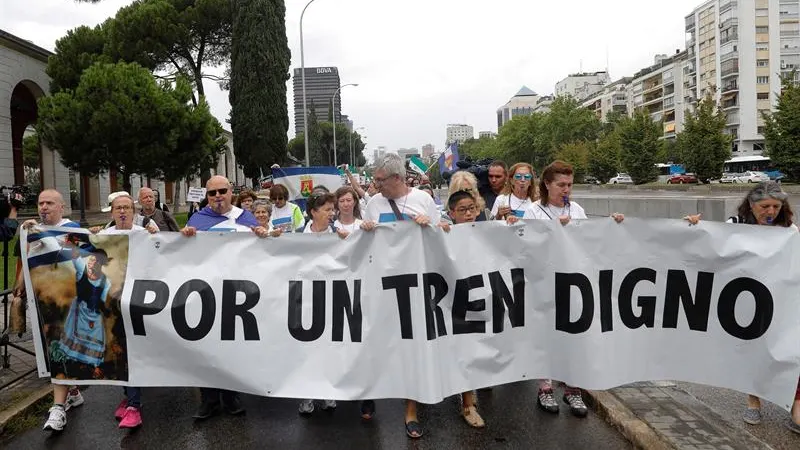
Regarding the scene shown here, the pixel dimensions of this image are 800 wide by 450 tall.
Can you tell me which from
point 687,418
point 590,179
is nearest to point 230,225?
point 687,418

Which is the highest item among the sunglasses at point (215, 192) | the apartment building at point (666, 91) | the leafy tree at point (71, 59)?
the apartment building at point (666, 91)

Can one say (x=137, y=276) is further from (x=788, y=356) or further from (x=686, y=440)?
(x=788, y=356)

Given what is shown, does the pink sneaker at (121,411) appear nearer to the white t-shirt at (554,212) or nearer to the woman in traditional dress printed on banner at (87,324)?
the woman in traditional dress printed on banner at (87,324)

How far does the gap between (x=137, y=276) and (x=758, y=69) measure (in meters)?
88.8

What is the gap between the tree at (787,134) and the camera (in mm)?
31922

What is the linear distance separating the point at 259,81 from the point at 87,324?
32.5m

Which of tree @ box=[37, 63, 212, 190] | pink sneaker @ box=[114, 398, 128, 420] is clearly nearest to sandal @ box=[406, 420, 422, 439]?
pink sneaker @ box=[114, 398, 128, 420]

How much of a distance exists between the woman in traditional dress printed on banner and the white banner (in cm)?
18

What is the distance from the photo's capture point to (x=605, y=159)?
5972 centimetres

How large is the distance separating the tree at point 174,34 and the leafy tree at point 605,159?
3620 cm

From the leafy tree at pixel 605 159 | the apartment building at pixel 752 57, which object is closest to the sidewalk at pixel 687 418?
the leafy tree at pixel 605 159

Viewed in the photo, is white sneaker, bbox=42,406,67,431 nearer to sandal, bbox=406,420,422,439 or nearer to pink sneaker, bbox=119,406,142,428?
pink sneaker, bbox=119,406,142,428

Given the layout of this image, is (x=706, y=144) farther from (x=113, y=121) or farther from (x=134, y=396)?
(x=134, y=396)

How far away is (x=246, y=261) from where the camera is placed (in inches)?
173
